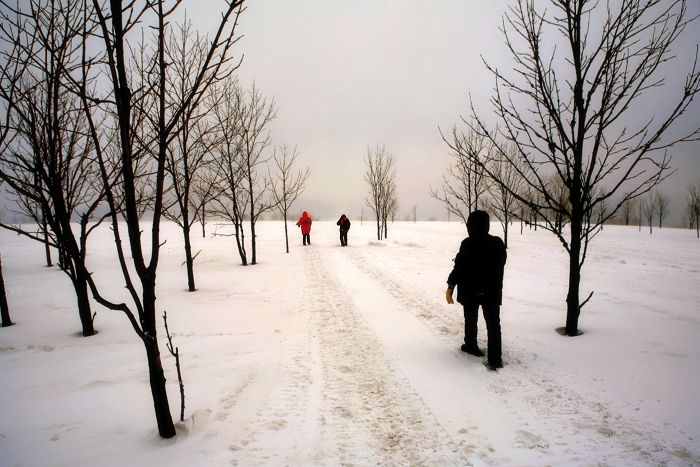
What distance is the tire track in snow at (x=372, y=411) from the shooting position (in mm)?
2693

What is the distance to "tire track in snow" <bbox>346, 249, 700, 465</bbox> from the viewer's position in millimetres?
2615

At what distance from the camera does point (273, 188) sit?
15609mm

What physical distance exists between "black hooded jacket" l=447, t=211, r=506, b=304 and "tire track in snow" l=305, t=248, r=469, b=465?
1.43m

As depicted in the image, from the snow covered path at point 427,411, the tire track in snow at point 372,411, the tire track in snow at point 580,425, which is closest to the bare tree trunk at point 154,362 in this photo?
the snow covered path at point 427,411

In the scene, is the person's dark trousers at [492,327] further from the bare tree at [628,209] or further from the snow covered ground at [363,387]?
the bare tree at [628,209]

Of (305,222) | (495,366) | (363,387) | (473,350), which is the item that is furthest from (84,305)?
(305,222)

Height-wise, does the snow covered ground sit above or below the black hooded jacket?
below

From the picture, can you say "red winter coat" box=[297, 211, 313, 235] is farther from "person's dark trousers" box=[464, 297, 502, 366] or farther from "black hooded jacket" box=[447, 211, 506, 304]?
"person's dark trousers" box=[464, 297, 502, 366]

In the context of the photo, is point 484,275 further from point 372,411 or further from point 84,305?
point 84,305

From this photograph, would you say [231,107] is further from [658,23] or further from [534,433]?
[534,433]

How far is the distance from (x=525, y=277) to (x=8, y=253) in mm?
28065

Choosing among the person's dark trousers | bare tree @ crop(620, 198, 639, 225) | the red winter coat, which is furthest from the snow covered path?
bare tree @ crop(620, 198, 639, 225)

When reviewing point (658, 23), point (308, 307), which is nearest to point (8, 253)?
point (308, 307)

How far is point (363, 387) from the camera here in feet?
12.3
